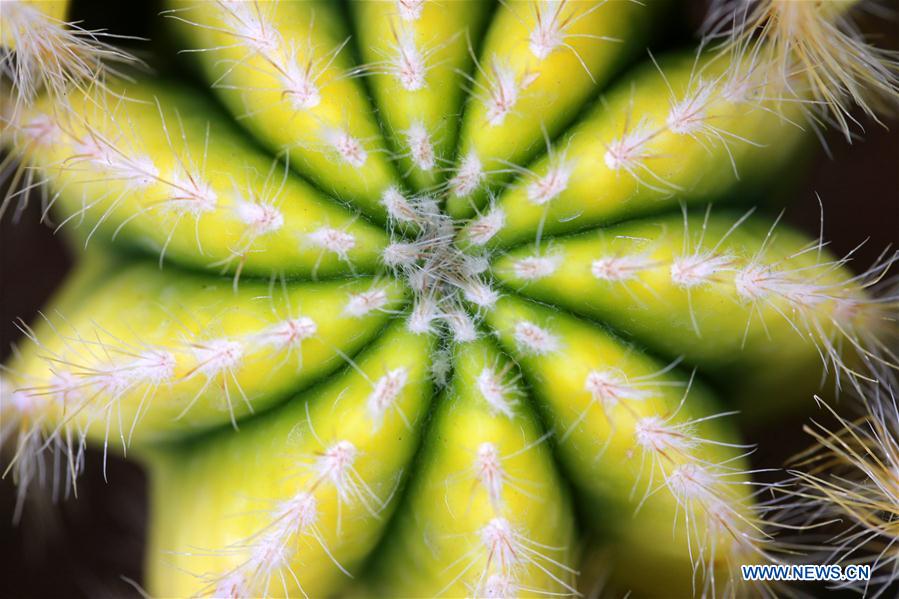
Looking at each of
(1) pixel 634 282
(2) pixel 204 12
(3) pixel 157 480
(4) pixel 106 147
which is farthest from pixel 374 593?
(2) pixel 204 12

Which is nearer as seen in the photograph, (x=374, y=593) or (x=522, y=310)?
(x=522, y=310)

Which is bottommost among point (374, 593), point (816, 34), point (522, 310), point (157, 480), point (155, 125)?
point (374, 593)

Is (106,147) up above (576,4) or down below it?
below

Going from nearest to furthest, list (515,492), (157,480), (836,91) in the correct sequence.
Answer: (515,492) → (836,91) → (157,480)

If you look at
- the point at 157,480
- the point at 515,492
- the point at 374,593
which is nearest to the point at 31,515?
the point at 157,480

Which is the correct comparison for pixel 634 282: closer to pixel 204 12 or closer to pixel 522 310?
pixel 522 310

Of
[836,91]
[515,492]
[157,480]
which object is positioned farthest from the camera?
[157,480]

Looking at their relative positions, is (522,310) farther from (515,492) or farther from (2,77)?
(2,77)
